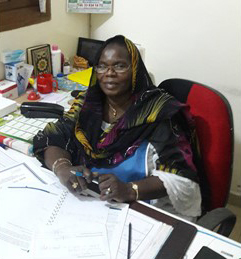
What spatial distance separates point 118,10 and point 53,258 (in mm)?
1657

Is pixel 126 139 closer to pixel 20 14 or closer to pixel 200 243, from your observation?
pixel 200 243

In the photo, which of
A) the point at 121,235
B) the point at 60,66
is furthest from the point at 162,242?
the point at 60,66

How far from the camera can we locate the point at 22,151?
4.09 feet

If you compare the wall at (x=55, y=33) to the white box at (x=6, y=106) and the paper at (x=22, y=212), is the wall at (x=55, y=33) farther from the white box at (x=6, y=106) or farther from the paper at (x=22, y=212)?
the paper at (x=22, y=212)

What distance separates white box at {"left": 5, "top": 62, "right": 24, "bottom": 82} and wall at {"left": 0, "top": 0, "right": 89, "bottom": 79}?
36 millimetres

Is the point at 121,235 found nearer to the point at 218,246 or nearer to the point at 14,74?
the point at 218,246

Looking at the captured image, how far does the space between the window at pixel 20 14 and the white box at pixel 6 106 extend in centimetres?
38

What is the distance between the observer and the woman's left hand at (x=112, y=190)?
967 mm

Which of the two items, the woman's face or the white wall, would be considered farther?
the white wall

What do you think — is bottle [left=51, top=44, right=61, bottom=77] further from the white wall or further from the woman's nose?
the woman's nose

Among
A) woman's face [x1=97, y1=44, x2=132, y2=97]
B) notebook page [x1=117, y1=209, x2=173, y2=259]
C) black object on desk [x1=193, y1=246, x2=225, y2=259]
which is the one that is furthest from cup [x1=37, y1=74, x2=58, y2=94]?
black object on desk [x1=193, y1=246, x2=225, y2=259]

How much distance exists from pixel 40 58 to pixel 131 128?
3.14 ft

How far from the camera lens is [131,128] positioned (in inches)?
46.8

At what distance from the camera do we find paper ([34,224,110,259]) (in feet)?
2.58
